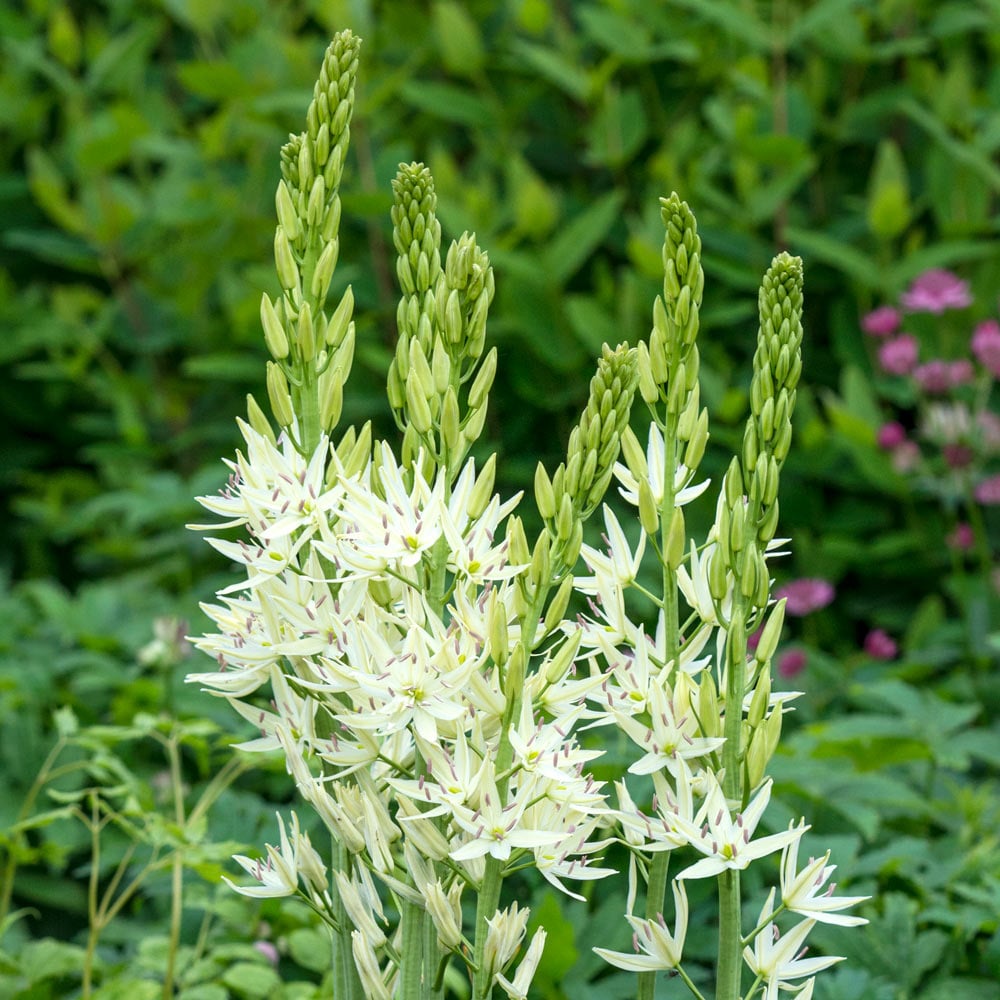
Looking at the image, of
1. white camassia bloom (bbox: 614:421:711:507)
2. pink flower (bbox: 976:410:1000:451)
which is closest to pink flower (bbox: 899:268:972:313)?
pink flower (bbox: 976:410:1000:451)

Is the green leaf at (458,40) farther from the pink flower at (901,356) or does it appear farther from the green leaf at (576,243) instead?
the pink flower at (901,356)

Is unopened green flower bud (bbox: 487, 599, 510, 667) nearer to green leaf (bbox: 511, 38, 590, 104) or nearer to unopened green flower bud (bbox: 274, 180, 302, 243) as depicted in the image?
unopened green flower bud (bbox: 274, 180, 302, 243)

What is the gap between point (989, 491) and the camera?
279cm

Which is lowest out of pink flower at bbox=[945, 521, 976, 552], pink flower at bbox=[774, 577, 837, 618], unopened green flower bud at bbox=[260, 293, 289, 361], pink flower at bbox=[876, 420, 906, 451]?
unopened green flower bud at bbox=[260, 293, 289, 361]

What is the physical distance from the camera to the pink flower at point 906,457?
2.79 m

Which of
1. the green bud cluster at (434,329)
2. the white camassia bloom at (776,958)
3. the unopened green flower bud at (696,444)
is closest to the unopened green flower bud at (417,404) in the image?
the green bud cluster at (434,329)

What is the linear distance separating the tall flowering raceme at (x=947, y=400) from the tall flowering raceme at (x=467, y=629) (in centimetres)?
177

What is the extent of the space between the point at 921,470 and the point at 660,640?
1.84m

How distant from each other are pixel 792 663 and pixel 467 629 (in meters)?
1.57

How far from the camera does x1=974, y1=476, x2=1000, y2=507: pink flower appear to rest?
2782 millimetres

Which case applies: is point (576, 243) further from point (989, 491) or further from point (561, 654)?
point (561, 654)

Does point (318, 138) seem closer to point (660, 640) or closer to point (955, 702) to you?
point (660, 640)

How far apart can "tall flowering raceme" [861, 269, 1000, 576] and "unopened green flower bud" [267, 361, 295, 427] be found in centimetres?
188

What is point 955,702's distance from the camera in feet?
8.55
